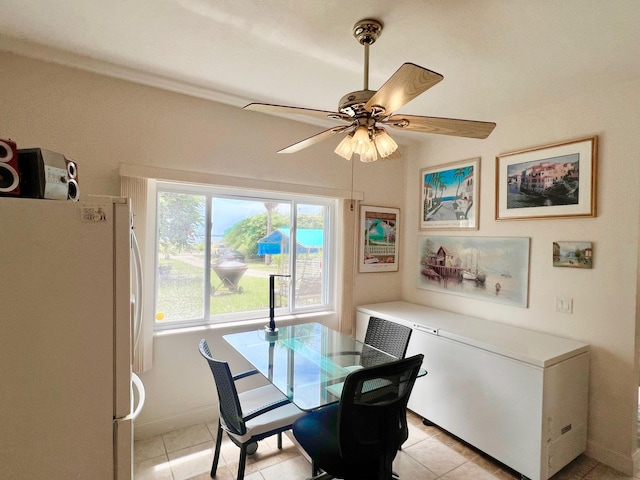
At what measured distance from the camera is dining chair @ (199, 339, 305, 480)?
163 centimetres

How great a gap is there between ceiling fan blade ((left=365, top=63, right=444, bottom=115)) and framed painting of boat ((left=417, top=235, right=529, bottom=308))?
1955 millimetres

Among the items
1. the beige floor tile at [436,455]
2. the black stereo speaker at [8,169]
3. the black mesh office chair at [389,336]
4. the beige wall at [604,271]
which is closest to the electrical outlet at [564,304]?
the beige wall at [604,271]

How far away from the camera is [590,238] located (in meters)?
2.23

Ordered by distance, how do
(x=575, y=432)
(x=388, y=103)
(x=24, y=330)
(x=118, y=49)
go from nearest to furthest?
1. (x=24, y=330)
2. (x=388, y=103)
3. (x=118, y=49)
4. (x=575, y=432)

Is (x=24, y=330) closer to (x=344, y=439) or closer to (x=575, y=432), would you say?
(x=344, y=439)

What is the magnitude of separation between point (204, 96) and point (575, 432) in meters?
3.56

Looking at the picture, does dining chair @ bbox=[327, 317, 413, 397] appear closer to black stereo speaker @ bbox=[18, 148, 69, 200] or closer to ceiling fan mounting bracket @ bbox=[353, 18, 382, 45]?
black stereo speaker @ bbox=[18, 148, 69, 200]

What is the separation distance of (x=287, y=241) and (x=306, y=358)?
4.12 feet

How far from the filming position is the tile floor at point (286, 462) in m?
2.02

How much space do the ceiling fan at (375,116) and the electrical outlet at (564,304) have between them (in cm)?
159

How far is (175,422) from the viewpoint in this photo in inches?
95.9

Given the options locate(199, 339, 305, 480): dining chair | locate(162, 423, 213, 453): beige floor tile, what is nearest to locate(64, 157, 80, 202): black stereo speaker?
locate(199, 339, 305, 480): dining chair

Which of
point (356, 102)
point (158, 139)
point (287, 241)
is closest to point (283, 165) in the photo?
point (287, 241)

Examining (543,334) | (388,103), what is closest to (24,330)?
(388,103)
